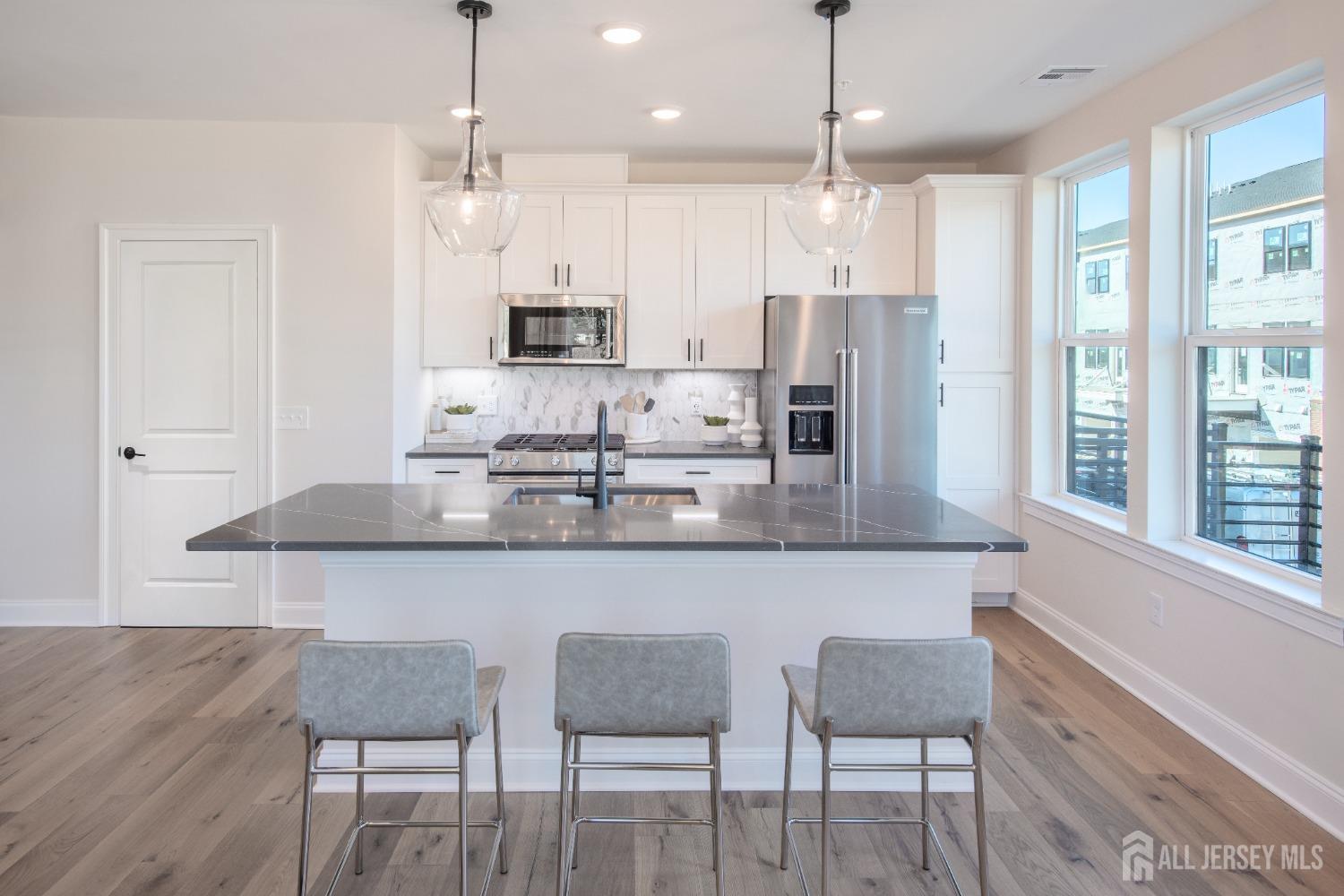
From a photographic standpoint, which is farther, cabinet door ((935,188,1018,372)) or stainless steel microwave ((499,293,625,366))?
stainless steel microwave ((499,293,625,366))

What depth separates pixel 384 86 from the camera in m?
4.09

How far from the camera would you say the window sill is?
2.88m

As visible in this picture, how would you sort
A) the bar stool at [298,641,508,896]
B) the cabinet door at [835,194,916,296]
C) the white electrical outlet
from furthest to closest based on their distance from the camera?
the cabinet door at [835,194,916,296] → the white electrical outlet → the bar stool at [298,641,508,896]

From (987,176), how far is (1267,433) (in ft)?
7.20

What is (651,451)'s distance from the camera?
5070 mm

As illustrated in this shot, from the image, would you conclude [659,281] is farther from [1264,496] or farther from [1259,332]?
[1264,496]

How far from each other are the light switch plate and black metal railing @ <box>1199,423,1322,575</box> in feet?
13.5

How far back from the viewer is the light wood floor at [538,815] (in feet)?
8.05

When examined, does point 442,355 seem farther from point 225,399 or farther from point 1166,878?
point 1166,878

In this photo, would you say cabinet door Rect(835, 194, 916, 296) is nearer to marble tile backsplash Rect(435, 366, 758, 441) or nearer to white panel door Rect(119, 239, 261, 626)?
marble tile backsplash Rect(435, 366, 758, 441)

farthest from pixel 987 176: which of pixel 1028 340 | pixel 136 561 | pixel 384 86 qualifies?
pixel 136 561

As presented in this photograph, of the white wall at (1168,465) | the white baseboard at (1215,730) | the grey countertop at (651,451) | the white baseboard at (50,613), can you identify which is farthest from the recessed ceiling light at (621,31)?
the white baseboard at (50,613)

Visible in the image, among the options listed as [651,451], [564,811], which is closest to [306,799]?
[564,811]

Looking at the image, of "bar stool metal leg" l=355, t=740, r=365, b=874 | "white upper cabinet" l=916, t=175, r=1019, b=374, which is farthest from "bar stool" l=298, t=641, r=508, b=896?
"white upper cabinet" l=916, t=175, r=1019, b=374
